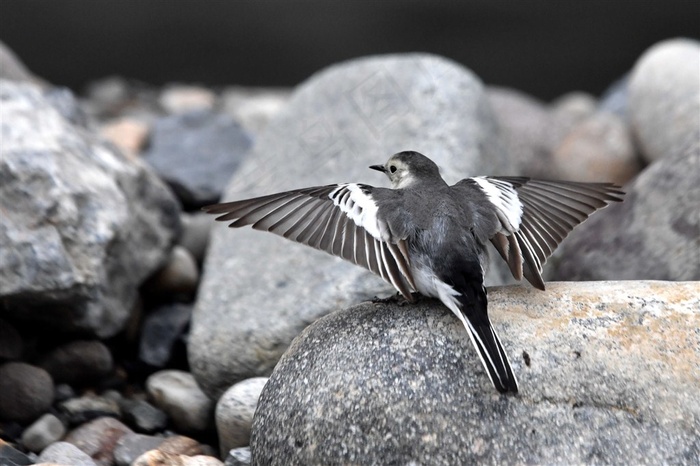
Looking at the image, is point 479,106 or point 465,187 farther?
point 479,106

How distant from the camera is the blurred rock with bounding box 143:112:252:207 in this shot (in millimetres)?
5762

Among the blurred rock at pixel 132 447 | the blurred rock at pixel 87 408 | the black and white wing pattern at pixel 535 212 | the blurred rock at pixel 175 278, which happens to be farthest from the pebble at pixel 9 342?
the black and white wing pattern at pixel 535 212

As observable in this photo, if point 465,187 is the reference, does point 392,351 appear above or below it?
below

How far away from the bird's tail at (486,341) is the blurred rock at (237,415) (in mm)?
1015

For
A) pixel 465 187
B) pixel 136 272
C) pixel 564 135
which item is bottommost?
pixel 564 135

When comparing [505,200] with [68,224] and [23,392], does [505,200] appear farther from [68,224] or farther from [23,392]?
[23,392]

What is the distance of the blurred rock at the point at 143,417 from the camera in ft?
13.1

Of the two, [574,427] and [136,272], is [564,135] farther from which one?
[574,427]

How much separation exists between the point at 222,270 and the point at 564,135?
322cm

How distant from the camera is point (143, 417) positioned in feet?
13.3

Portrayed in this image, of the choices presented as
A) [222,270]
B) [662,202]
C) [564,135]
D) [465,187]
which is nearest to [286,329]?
[222,270]

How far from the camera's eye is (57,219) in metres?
4.05

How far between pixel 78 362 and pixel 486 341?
2.15 m

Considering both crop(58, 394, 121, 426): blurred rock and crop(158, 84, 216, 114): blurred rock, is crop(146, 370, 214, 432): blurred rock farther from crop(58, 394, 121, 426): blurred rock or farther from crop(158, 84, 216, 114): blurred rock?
crop(158, 84, 216, 114): blurred rock
